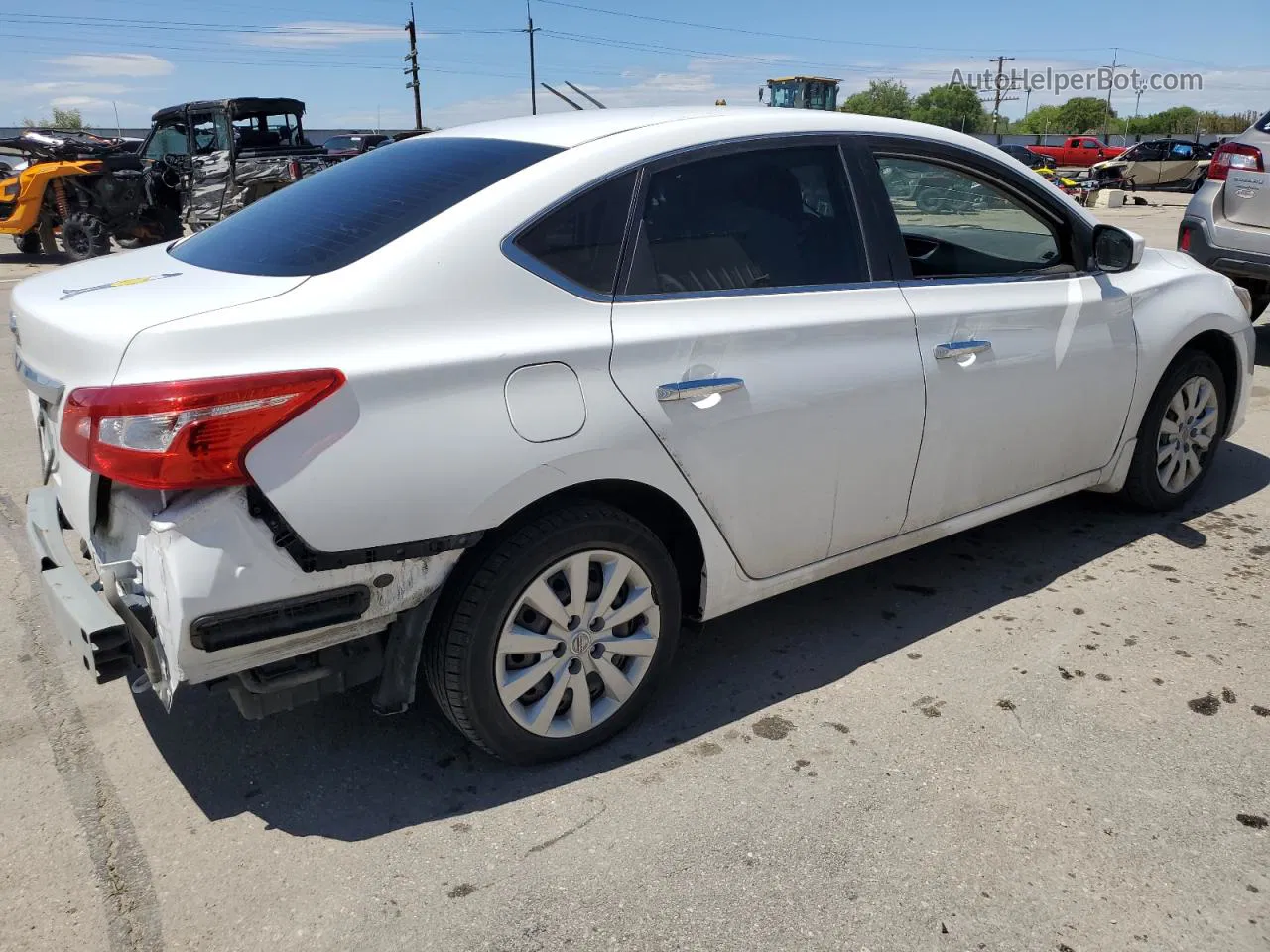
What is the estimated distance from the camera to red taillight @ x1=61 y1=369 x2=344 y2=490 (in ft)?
7.00

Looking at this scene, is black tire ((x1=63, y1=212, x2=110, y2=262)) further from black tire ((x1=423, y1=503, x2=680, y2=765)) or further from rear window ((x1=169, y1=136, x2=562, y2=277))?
black tire ((x1=423, y1=503, x2=680, y2=765))

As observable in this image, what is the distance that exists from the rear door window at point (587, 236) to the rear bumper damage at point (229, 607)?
0.80m

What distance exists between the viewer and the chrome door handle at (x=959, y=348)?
330cm

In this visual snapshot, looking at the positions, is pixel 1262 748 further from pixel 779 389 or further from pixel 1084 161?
pixel 1084 161

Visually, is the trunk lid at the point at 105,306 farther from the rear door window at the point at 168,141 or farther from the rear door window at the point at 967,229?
the rear door window at the point at 168,141

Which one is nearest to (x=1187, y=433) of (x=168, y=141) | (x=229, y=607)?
(x=229, y=607)

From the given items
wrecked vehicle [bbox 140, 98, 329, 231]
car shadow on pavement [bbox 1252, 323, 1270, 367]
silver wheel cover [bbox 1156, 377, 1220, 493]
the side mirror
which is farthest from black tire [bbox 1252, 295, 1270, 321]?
wrecked vehicle [bbox 140, 98, 329, 231]

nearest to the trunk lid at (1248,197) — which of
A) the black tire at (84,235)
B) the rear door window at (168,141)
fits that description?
the black tire at (84,235)

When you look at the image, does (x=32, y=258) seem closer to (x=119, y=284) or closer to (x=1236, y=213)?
(x=119, y=284)

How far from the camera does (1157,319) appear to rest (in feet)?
13.4

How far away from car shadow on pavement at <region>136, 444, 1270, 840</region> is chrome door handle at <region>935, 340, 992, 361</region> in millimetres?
976

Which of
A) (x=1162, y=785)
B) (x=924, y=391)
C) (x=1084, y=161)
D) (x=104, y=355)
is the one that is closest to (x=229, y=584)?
(x=104, y=355)

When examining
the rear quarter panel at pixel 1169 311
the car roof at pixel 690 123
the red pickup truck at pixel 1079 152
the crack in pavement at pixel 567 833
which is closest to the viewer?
the crack in pavement at pixel 567 833

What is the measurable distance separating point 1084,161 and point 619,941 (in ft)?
165
